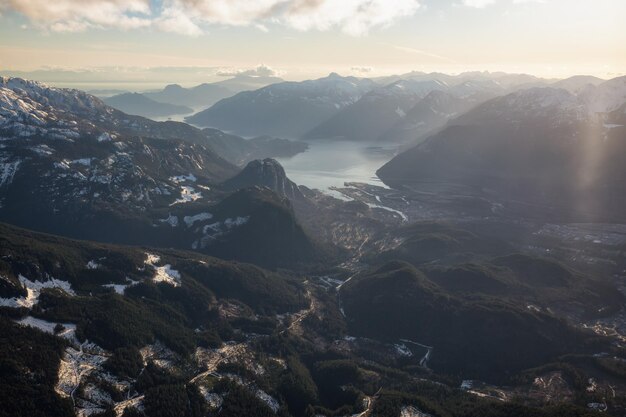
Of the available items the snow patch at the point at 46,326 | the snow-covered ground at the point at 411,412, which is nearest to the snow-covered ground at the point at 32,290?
the snow patch at the point at 46,326

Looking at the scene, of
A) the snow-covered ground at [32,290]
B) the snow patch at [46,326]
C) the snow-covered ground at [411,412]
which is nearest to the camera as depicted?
the snow-covered ground at [411,412]

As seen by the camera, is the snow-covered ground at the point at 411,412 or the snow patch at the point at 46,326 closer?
the snow-covered ground at the point at 411,412

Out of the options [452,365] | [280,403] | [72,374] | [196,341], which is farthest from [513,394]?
[72,374]

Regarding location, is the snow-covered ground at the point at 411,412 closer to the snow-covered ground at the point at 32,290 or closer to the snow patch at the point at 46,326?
the snow patch at the point at 46,326

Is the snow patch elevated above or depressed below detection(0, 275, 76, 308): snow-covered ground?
below

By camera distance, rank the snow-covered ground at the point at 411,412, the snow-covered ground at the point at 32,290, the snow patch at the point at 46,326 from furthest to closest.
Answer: the snow-covered ground at the point at 32,290 < the snow patch at the point at 46,326 < the snow-covered ground at the point at 411,412

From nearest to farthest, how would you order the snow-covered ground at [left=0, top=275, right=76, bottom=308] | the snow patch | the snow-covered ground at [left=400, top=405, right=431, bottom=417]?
the snow-covered ground at [left=400, top=405, right=431, bottom=417]
the snow patch
the snow-covered ground at [left=0, top=275, right=76, bottom=308]

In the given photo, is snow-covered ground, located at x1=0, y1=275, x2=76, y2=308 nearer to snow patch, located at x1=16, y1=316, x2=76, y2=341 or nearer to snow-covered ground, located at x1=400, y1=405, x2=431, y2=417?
snow patch, located at x1=16, y1=316, x2=76, y2=341

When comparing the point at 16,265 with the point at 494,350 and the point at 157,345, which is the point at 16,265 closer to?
the point at 157,345

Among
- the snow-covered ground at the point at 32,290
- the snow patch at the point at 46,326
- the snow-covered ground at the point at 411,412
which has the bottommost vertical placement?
the snow-covered ground at the point at 411,412

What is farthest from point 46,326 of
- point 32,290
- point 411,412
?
point 411,412

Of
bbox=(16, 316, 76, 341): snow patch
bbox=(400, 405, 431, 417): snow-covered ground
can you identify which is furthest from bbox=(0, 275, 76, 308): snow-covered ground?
bbox=(400, 405, 431, 417): snow-covered ground

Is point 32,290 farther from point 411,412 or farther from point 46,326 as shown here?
point 411,412
